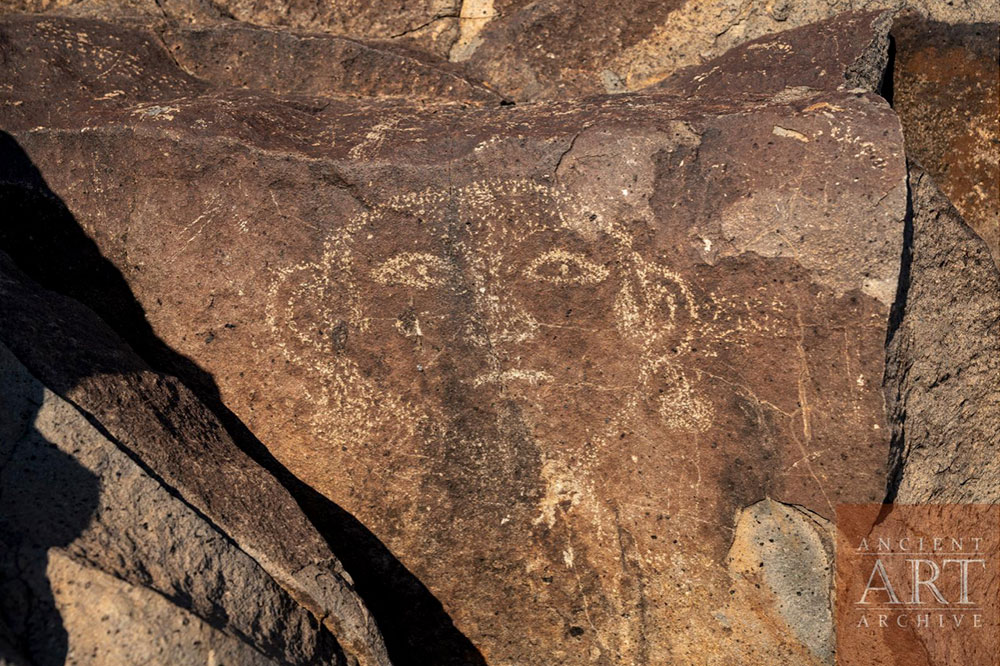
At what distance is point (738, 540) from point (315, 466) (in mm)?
973

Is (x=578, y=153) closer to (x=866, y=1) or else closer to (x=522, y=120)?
(x=522, y=120)

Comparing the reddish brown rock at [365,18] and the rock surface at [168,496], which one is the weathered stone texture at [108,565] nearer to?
the rock surface at [168,496]

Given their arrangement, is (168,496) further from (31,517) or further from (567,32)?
(567,32)

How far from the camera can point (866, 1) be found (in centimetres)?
284

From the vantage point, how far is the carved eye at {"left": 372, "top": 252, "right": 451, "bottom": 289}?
7.48ft

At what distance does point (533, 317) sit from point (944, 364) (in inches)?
38.1

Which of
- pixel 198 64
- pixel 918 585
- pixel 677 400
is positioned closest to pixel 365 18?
pixel 198 64

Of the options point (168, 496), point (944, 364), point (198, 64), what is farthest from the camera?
point (198, 64)

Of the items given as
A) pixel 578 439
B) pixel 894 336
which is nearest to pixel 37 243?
pixel 578 439

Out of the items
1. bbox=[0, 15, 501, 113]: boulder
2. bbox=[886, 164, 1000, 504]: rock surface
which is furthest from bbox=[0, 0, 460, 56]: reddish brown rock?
bbox=[886, 164, 1000, 504]: rock surface

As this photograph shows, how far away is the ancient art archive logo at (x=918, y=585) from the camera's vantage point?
221cm

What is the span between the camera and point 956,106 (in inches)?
115

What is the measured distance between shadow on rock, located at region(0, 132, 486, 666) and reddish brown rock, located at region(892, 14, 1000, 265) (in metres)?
1.91

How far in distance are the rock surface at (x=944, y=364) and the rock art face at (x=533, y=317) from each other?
17cm
